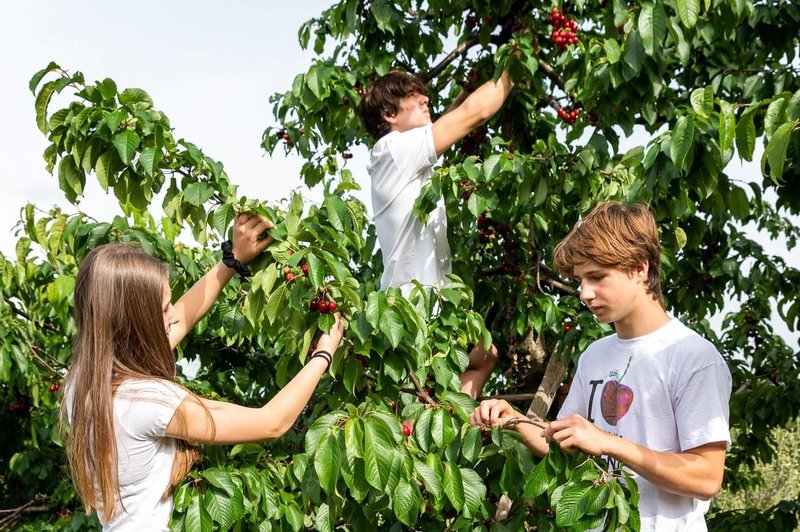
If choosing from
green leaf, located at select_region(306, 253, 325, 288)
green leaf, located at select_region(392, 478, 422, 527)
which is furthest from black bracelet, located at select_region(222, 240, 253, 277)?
green leaf, located at select_region(392, 478, 422, 527)

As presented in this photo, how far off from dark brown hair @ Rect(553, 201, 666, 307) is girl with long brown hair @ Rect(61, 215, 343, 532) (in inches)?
27.4

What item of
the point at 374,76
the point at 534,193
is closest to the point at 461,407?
the point at 534,193

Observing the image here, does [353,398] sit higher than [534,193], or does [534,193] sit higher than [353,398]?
[534,193]

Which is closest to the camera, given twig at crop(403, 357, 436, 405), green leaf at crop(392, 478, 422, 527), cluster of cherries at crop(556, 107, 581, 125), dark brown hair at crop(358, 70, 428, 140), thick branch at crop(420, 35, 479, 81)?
green leaf at crop(392, 478, 422, 527)

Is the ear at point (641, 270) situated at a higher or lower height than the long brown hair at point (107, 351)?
higher

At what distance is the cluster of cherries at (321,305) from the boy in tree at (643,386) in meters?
0.57

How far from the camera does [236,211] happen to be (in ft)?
7.89

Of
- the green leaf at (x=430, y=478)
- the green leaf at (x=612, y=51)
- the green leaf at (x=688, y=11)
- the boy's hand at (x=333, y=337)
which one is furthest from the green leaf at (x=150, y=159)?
the green leaf at (x=688, y=11)

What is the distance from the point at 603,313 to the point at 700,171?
29.0 inches

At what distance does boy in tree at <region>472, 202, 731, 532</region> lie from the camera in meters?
1.71

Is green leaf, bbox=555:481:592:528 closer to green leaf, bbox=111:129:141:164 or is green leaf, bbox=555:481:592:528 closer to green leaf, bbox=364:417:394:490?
green leaf, bbox=364:417:394:490

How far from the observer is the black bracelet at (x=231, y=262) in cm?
240

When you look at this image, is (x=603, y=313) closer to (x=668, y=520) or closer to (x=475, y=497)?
(x=668, y=520)

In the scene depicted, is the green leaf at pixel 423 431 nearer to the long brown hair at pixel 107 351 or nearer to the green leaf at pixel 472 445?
the green leaf at pixel 472 445
